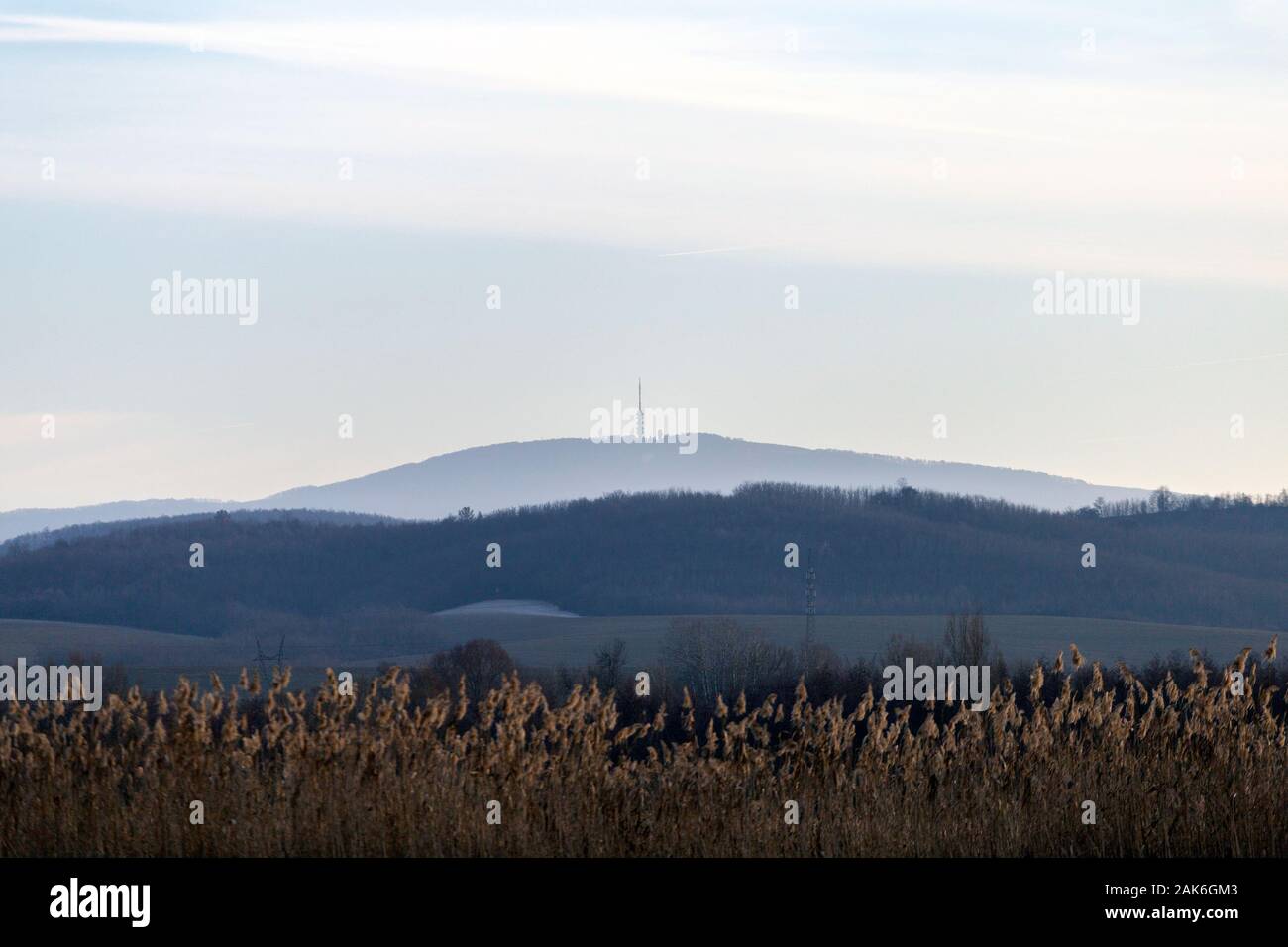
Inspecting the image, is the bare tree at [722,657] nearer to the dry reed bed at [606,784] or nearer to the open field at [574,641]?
the open field at [574,641]
